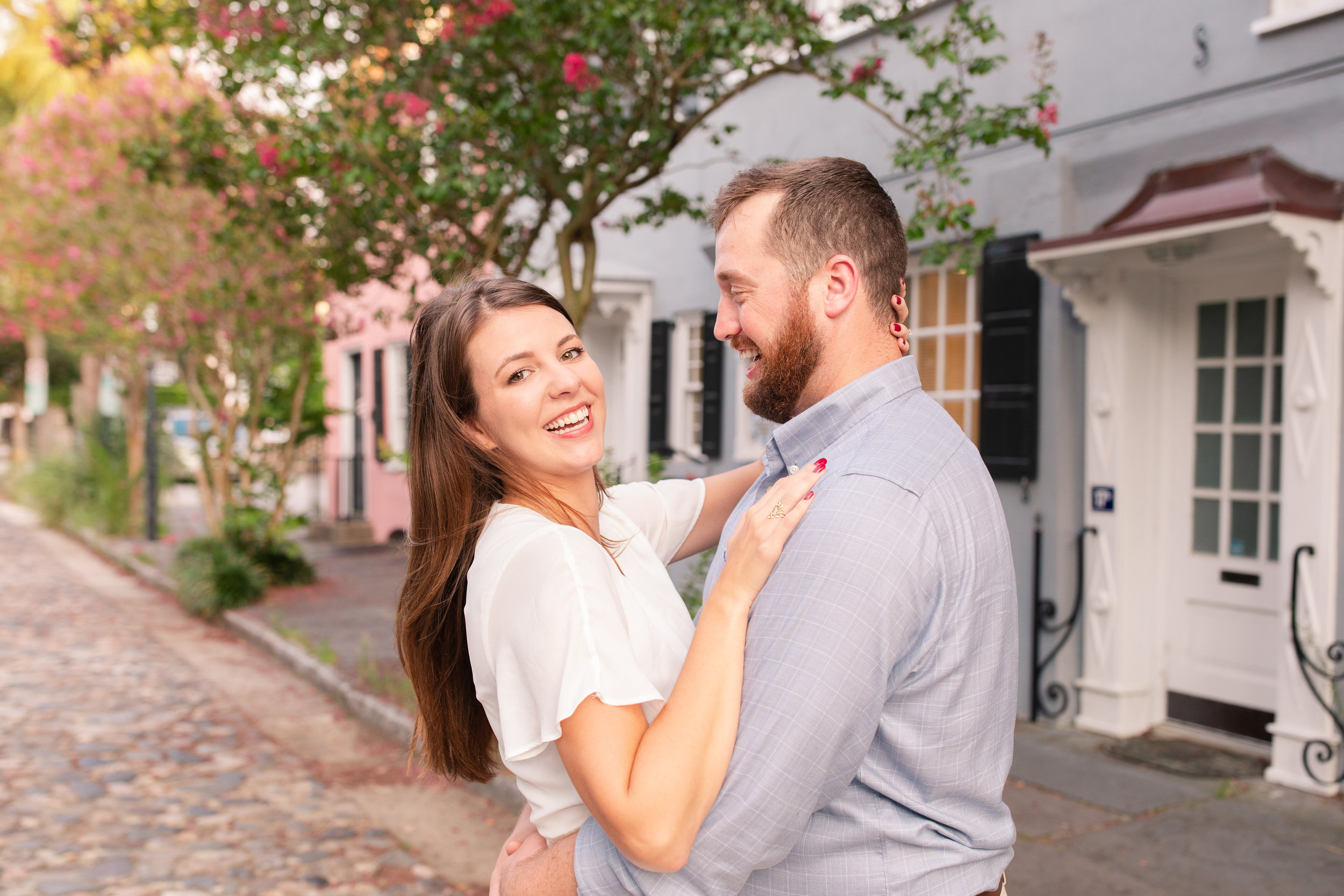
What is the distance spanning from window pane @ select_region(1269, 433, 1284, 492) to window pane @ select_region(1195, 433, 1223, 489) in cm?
31

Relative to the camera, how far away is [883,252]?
5.58ft

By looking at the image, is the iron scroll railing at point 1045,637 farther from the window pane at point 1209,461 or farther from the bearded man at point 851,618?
the bearded man at point 851,618

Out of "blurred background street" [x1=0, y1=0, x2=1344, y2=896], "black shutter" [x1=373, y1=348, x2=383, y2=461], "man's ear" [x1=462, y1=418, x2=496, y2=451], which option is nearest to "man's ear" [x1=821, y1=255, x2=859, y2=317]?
"man's ear" [x1=462, y1=418, x2=496, y2=451]

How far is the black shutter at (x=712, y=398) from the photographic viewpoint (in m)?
9.31

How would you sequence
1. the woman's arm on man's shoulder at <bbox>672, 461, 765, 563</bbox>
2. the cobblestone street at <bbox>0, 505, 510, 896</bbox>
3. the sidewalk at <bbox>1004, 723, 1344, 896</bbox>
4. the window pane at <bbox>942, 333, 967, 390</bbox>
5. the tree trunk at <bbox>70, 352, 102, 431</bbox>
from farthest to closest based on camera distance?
the tree trunk at <bbox>70, 352, 102, 431</bbox>, the window pane at <bbox>942, 333, 967, 390</bbox>, the cobblestone street at <bbox>0, 505, 510, 896</bbox>, the sidewalk at <bbox>1004, 723, 1344, 896</bbox>, the woman's arm on man's shoulder at <bbox>672, 461, 765, 563</bbox>

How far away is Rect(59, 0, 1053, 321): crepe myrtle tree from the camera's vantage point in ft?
18.3

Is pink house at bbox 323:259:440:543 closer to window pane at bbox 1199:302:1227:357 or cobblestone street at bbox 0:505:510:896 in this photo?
cobblestone street at bbox 0:505:510:896

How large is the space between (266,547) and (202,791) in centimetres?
648

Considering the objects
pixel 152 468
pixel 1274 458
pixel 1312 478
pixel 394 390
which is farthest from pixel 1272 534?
pixel 152 468

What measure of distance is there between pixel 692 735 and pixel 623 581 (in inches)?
19.4

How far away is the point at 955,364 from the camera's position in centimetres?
729

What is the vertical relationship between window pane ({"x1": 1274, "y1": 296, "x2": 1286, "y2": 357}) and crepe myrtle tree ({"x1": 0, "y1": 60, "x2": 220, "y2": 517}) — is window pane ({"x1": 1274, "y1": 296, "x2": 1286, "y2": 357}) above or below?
below

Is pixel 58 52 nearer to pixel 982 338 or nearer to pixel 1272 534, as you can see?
pixel 982 338

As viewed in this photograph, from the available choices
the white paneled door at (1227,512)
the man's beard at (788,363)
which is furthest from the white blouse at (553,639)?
the white paneled door at (1227,512)
